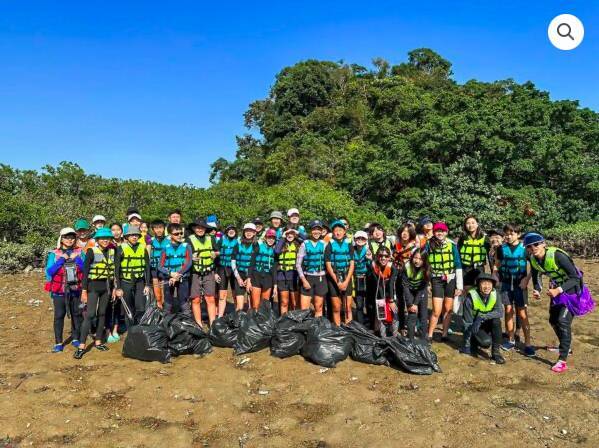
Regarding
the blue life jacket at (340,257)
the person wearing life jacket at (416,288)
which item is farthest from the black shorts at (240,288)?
the person wearing life jacket at (416,288)

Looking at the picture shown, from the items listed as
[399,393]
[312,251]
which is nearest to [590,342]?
[399,393]

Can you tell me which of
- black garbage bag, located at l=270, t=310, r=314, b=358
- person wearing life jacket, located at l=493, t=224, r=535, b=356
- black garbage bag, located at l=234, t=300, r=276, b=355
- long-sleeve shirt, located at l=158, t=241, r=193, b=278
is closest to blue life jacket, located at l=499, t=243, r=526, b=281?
person wearing life jacket, located at l=493, t=224, r=535, b=356

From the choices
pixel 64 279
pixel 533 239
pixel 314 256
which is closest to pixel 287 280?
pixel 314 256

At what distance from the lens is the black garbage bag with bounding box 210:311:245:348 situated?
599 cm

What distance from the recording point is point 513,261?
584 centimetres

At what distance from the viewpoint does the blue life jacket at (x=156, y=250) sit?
668cm

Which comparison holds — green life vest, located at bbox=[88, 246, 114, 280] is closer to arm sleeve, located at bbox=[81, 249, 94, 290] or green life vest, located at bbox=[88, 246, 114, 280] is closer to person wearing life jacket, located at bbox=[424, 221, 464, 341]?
arm sleeve, located at bbox=[81, 249, 94, 290]

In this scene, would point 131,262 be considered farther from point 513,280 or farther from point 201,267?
point 513,280

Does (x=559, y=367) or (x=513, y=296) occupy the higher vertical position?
(x=513, y=296)

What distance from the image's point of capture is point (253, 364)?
5.53m

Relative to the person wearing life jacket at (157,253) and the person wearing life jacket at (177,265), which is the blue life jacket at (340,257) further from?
the person wearing life jacket at (157,253)

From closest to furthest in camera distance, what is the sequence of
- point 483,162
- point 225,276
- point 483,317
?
point 483,317 < point 225,276 < point 483,162

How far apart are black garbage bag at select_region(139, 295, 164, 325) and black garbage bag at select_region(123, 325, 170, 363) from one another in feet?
0.43

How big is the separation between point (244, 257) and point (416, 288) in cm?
257
